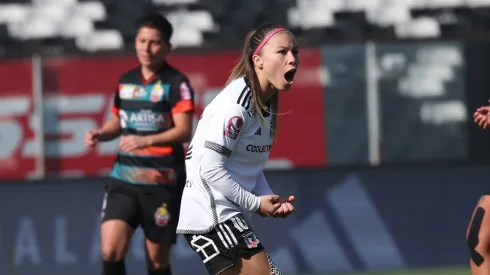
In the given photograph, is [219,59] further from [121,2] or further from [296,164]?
[121,2]

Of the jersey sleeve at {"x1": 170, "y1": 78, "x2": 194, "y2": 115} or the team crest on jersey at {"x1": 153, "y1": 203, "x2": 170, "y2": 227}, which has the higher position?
the jersey sleeve at {"x1": 170, "y1": 78, "x2": 194, "y2": 115}

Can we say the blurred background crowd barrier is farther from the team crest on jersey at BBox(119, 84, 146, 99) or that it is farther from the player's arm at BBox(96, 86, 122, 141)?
the team crest on jersey at BBox(119, 84, 146, 99)

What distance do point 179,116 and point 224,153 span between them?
2.13 meters

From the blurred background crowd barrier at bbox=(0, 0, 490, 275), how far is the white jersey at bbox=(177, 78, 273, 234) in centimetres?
491

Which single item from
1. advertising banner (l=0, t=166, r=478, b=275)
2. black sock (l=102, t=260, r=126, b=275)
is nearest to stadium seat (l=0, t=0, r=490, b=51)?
advertising banner (l=0, t=166, r=478, b=275)

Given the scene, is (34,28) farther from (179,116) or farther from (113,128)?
(179,116)

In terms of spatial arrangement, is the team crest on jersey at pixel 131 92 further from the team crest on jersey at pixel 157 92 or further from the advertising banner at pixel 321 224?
the advertising banner at pixel 321 224

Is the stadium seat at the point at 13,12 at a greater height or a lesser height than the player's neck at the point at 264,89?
lesser

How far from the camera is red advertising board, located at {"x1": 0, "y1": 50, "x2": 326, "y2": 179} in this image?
36.4 feet

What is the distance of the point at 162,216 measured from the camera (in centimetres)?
782

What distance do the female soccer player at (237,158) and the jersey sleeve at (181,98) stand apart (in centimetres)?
186

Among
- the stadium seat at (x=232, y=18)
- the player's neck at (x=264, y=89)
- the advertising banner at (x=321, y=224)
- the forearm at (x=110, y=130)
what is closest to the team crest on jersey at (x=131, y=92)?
the forearm at (x=110, y=130)

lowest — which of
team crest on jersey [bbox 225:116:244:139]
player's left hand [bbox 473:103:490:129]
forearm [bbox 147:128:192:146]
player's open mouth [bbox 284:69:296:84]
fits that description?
forearm [bbox 147:128:192:146]

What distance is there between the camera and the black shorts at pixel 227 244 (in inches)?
227
